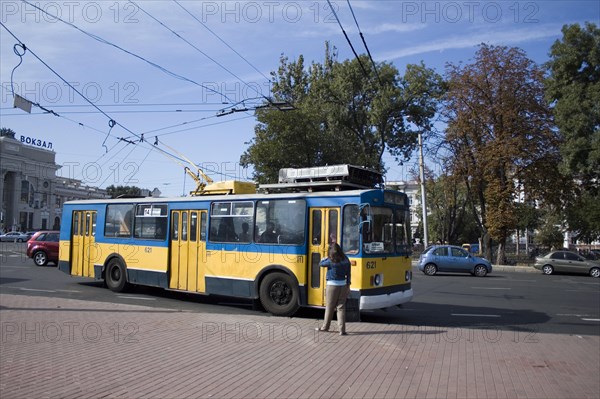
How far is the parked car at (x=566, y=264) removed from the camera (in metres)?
29.4

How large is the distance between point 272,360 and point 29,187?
307ft

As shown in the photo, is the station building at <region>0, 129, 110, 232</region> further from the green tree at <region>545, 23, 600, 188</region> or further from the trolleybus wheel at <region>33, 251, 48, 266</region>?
the green tree at <region>545, 23, 600, 188</region>

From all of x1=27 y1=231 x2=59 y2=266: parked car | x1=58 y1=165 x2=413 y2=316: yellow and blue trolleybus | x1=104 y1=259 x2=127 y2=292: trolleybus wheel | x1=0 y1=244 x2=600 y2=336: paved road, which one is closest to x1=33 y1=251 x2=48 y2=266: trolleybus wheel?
x1=27 y1=231 x2=59 y2=266: parked car

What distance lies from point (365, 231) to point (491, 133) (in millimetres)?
28476

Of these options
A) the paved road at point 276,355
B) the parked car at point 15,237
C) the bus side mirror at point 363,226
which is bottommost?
the paved road at point 276,355

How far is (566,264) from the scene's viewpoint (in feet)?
98.3

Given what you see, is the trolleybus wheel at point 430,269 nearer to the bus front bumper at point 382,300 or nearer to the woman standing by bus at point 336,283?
the bus front bumper at point 382,300

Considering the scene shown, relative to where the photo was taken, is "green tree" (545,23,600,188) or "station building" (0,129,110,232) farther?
"station building" (0,129,110,232)

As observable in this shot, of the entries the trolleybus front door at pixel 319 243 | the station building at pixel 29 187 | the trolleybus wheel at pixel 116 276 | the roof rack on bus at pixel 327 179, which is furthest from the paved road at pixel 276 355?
the station building at pixel 29 187

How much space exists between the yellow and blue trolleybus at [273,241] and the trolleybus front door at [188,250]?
3 centimetres

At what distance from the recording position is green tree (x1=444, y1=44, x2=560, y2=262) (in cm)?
3444

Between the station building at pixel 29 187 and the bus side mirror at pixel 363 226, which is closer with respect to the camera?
the bus side mirror at pixel 363 226

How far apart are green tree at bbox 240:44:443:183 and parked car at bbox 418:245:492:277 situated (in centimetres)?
1157

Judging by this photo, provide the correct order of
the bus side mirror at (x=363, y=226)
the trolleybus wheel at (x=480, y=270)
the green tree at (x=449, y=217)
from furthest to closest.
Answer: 1. the green tree at (x=449, y=217)
2. the trolleybus wheel at (x=480, y=270)
3. the bus side mirror at (x=363, y=226)
